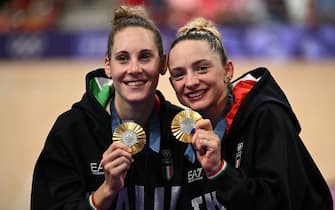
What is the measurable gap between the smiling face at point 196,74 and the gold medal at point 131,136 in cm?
25

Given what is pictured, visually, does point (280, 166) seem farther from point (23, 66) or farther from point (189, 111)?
point (23, 66)

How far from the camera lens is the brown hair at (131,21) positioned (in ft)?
8.52

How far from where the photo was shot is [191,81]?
7.97 ft

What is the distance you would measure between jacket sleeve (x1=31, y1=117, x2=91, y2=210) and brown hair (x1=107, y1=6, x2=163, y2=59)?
399mm

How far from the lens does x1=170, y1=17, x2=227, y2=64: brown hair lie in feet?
8.29

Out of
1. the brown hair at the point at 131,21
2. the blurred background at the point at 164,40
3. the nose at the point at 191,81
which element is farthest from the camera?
the blurred background at the point at 164,40

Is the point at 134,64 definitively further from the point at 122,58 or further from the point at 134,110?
Result: the point at 134,110

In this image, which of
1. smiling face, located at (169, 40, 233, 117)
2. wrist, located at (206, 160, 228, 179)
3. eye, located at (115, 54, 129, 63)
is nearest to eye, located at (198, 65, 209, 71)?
smiling face, located at (169, 40, 233, 117)

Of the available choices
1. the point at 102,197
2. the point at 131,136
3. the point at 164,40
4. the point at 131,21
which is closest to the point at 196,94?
the point at 131,136

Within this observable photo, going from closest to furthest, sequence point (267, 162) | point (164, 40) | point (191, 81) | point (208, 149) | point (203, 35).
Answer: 1. point (208, 149)
2. point (267, 162)
3. point (191, 81)
4. point (203, 35)
5. point (164, 40)

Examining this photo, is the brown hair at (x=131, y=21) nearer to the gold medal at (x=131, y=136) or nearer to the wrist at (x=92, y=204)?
the gold medal at (x=131, y=136)

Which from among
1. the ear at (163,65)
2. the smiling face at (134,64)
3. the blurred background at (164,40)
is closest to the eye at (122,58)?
the smiling face at (134,64)

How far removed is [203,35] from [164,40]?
19.4 ft

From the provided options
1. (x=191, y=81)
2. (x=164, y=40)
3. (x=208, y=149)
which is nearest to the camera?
(x=208, y=149)
